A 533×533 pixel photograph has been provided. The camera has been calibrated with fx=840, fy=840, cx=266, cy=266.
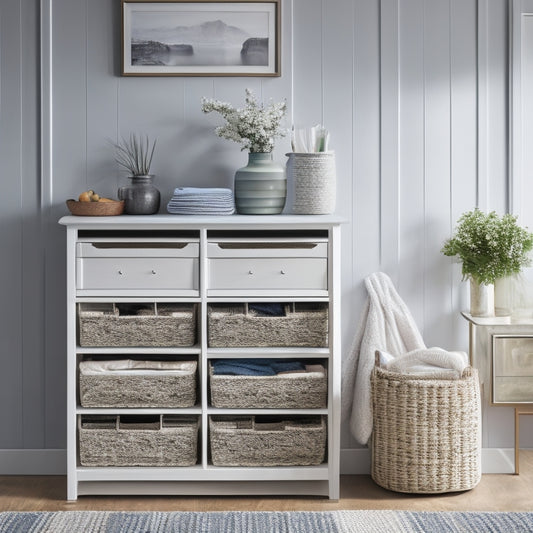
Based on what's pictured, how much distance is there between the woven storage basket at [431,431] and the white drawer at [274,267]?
1.63ft

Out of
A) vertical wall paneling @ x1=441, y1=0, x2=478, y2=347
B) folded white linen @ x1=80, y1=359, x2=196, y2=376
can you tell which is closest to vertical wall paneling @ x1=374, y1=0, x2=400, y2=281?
vertical wall paneling @ x1=441, y1=0, x2=478, y2=347

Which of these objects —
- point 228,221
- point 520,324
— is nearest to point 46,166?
point 228,221

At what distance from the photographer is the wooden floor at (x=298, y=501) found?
126 inches

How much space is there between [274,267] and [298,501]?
3.03ft

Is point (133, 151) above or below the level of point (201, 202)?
above

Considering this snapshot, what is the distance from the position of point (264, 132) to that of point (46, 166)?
0.95m

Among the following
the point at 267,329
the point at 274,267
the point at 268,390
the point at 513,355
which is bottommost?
the point at 268,390

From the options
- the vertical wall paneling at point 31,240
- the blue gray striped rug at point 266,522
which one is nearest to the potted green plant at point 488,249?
the blue gray striped rug at point 266,522

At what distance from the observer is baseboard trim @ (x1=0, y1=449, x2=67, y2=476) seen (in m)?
3.61

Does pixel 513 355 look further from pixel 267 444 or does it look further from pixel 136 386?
pixel 136 386

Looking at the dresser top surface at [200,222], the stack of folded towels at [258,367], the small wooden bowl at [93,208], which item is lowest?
the stack of folded towels at [258,367]

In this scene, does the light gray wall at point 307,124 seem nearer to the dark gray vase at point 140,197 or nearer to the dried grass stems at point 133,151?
the dried grass stems at point 133,151

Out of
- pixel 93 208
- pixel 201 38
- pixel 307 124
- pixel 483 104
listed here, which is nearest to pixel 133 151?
pixel 93 208

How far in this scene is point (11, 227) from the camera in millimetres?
3582
